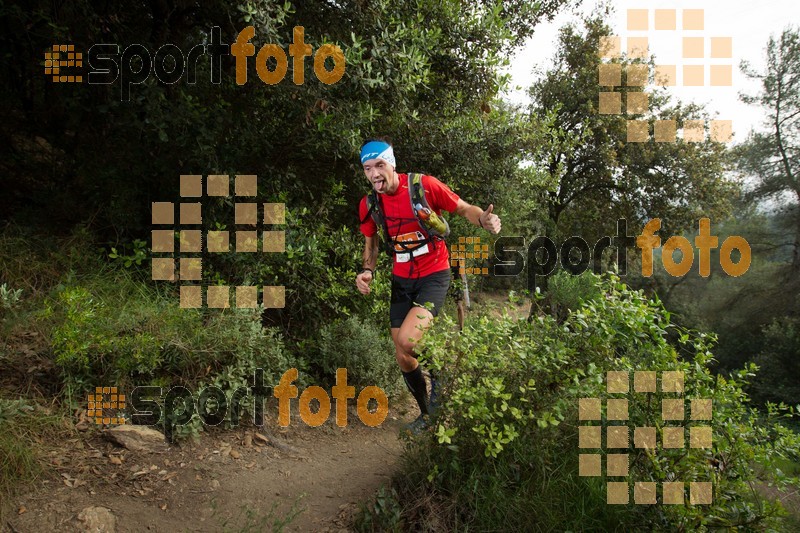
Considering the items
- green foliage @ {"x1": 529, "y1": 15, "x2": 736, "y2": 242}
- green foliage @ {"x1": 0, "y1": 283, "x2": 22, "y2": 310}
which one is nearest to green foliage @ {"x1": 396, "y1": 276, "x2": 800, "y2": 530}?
green foliage @ {"x1": 0, "y1": 283, "x2": 22, "y2": 310}

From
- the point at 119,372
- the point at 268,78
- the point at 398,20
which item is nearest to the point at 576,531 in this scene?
the point at 119,372

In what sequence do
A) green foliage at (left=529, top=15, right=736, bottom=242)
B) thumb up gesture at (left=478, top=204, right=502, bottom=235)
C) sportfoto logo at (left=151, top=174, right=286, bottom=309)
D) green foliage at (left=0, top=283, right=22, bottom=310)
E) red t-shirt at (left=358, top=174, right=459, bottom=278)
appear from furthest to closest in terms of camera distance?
green foliage at (left=529, top=15, right=736, bottom=242) < sportfoto logo at (left=151, top=174, right=286, bottom=309) < green foliage at (left=0, top=283, right=22, bottom=310) < red t-shirt at (left=358, top=174, right=459, bottom=278) < thumb up gesture at (left=478, top=204, right=502, bottom=235)

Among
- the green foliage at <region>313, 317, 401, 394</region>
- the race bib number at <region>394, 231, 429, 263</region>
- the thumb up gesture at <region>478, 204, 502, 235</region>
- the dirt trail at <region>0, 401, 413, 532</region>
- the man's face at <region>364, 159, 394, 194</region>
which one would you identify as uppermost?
the man's face at <region>364, 159, 394, 194</region>

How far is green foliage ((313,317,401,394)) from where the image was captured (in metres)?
6.27

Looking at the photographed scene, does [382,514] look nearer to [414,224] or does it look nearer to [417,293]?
[417,293]

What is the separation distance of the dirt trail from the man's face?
239 centimetres

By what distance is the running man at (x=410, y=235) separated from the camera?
4340mm

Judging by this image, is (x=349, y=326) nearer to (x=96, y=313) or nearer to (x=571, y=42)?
(x=96, y=313)

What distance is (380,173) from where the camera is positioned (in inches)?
173

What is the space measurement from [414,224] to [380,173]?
538mm

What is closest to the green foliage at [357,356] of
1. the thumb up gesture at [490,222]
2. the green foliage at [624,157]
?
the thumb up gesture at [490,222]

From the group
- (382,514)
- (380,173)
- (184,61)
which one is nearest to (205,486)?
(382,514)

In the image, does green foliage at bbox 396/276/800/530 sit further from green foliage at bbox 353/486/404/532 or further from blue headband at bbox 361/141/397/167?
blue headband at bbox 361/141/397/167

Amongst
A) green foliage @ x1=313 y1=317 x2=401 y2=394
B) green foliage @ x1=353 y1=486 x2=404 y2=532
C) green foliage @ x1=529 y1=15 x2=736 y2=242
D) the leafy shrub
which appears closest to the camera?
green foliage @ x1=353 y1=486 x2=404 y2=532
